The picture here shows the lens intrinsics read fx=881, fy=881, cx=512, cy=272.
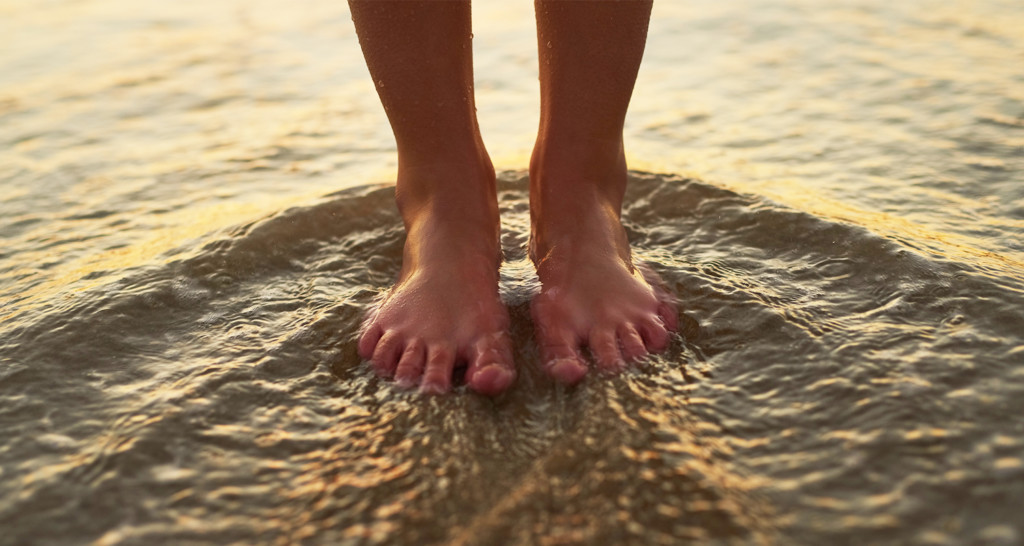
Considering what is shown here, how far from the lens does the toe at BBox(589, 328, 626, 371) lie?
4.01ft

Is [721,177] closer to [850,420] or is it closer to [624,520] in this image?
[850,420]

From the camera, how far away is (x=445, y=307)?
1.34 m

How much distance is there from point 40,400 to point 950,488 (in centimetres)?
114

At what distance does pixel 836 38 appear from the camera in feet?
9.32

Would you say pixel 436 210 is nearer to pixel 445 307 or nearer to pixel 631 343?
pixel 445 307

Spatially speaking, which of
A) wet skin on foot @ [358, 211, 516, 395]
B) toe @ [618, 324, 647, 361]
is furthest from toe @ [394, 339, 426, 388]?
toe @ [618, 324, 647, 361]

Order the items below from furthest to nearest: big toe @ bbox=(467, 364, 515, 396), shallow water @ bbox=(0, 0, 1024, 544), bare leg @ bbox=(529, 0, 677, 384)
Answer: bare leg @ bbox=(529, 0, 677, 384) < big toe @ bbox=(467, 364, 515, 396) < shallow water @ bbox=(0, 0, 1024, 544)

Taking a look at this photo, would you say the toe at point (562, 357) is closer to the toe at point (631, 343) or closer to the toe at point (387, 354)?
the toe at point (631, 343)

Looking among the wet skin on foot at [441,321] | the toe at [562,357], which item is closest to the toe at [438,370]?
the wet skin on foot at [441,321]

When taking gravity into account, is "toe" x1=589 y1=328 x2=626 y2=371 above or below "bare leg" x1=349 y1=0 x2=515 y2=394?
below

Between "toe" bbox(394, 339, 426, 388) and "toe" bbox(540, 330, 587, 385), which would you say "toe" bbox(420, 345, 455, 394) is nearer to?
"toe" bbox(394, 339, 426, 388)

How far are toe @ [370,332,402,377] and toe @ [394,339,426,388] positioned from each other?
0.01 metres

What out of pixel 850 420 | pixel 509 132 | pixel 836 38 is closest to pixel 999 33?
pixel 836 38

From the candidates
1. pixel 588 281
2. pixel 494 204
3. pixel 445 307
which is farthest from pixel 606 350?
pixel 494 204
